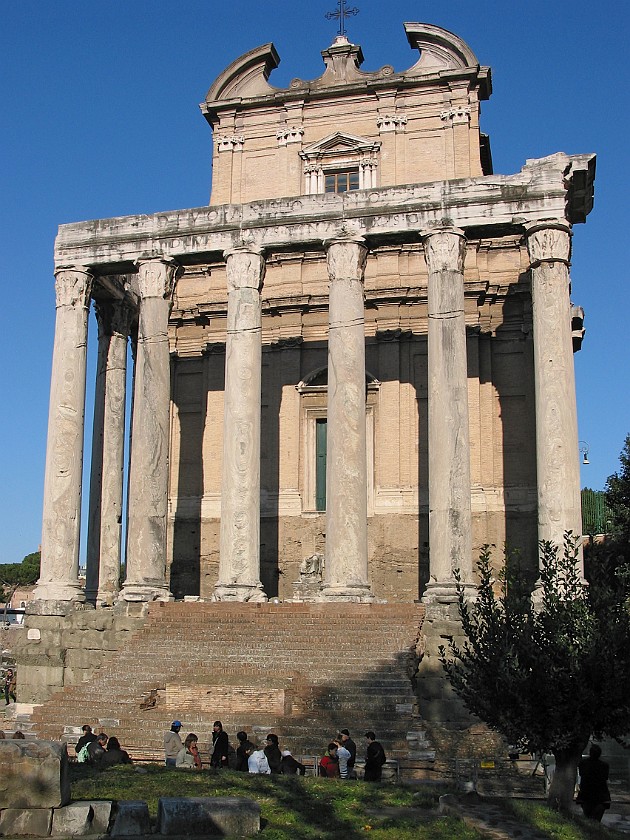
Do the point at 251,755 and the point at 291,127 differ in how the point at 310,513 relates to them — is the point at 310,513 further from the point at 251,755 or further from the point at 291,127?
the point at 251,755

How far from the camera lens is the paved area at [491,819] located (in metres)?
11.8

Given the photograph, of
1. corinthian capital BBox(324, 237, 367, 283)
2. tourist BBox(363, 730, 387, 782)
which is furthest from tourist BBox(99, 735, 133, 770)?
corinthian capital BBox(324, 237, 367, 283)

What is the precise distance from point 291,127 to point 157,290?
10.1m

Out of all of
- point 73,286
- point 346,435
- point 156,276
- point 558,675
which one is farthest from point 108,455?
point 558,675

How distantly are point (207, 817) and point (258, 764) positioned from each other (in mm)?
5278

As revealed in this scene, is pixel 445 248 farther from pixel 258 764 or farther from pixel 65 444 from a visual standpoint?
pixel 258 764

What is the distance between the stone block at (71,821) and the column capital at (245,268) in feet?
59.7

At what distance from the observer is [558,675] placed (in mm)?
12430

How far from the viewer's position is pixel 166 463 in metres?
27.0

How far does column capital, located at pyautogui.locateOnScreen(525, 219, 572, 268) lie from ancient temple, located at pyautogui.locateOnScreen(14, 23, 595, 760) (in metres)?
0.06

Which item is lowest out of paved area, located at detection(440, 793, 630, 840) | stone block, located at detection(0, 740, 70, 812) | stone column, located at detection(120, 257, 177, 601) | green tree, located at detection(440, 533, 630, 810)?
paved area, located at detection(440, 793, 630, 840)

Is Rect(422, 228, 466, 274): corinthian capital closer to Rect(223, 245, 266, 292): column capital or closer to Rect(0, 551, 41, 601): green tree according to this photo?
Rect(223, 245, 266, 292): column capital

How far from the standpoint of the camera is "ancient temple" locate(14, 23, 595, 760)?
82.3 feet

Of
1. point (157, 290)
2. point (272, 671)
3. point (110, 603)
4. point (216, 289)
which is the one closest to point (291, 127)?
point (216, 289)
